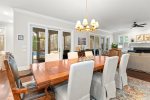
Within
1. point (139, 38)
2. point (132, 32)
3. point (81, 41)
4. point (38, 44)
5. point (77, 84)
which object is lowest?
point (77, 84)

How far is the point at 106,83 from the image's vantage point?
225cm

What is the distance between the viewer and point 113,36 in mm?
11406

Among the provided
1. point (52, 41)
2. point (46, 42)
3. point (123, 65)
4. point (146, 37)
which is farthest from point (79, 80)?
point (146, 37)

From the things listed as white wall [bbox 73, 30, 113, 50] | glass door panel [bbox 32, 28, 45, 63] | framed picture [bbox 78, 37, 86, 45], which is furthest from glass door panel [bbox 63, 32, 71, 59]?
glass door panel [bbox 32, 28, 45, 63]

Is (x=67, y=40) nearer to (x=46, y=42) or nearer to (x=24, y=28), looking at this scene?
(x=46, y=42)

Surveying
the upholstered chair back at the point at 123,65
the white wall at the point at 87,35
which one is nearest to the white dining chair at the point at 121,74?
the upholstered chair back at the point at 123,65

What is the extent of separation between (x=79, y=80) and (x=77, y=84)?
0.19ft

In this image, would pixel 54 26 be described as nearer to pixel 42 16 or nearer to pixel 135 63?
pixel 42 16

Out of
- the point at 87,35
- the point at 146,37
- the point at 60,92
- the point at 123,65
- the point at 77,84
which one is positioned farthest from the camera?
the point at 146,37

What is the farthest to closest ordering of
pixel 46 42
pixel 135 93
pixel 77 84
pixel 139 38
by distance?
pixel 139 38, pixel 46 42, pixel 135 93, pixel 77 84

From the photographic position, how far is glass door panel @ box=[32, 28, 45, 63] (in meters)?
5.38

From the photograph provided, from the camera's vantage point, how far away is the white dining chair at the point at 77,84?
4.66 feet

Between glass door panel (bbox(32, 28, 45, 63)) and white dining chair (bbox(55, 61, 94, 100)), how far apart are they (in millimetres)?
4038

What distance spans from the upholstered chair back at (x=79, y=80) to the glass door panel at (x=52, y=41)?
4.63 meters
